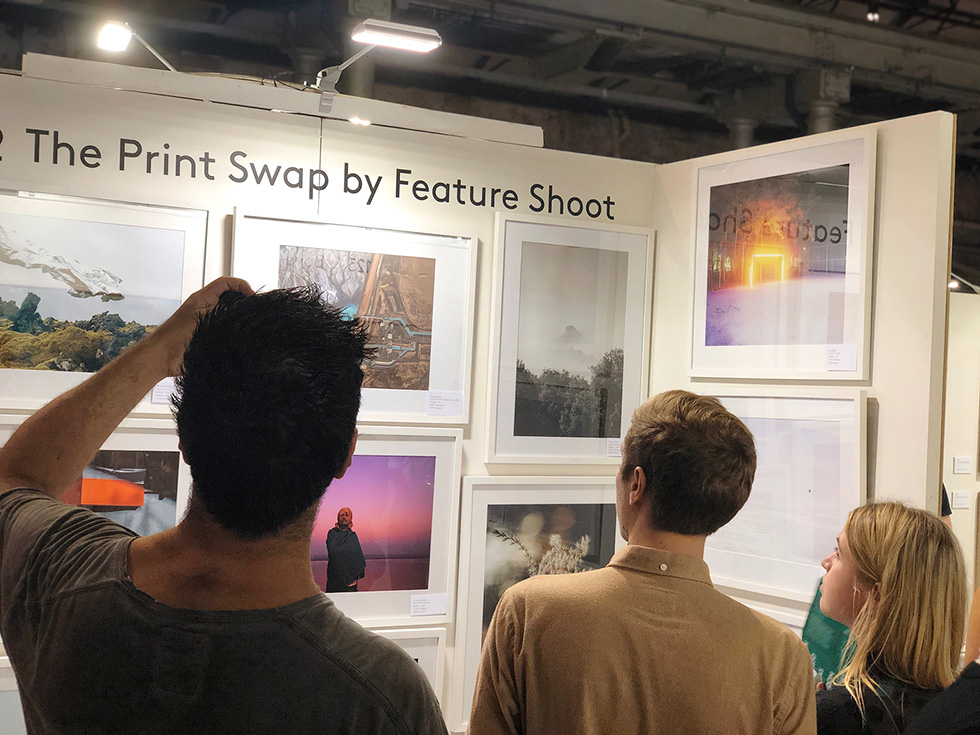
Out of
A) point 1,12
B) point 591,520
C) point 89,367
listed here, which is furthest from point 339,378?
point 1,12

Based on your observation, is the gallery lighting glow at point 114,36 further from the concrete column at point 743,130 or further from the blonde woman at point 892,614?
the concrete column at point 743,130

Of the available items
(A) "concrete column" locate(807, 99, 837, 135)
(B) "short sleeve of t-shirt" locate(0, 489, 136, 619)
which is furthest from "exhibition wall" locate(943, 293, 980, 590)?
(B) "short sleeve of t-shirt" locate(0, 489, 136, 619)

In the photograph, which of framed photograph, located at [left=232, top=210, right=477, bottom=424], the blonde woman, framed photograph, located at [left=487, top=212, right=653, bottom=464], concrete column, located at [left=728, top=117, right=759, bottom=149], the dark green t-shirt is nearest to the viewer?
the dark green t-shirt

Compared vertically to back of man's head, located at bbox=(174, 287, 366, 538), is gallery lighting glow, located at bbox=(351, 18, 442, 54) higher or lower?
higher

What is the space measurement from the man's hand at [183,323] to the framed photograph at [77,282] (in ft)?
6.98

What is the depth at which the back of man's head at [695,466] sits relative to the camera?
173cm

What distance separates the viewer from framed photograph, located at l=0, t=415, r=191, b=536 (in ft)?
10.6

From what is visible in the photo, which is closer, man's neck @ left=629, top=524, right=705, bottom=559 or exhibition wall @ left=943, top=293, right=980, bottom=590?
man's neck @ left=629, top=524, right=705, bottom=559

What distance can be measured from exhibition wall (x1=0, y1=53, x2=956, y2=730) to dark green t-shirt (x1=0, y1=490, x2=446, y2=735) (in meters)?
2.31

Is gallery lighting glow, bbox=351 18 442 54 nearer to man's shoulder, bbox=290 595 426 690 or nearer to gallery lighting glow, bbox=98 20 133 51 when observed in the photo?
gallery lighting glow, bbox=98 20 133 51

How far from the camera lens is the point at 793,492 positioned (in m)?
3.39

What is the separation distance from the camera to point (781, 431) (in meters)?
3.45

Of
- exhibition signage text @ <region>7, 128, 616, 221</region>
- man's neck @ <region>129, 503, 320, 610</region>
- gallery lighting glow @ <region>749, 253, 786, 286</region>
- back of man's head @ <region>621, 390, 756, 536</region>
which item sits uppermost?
exhibition signage text @ <region>7, 128, 616, 221</region>

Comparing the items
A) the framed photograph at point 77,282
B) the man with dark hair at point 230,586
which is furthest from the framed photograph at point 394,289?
the man with dark hair at point 230,586
